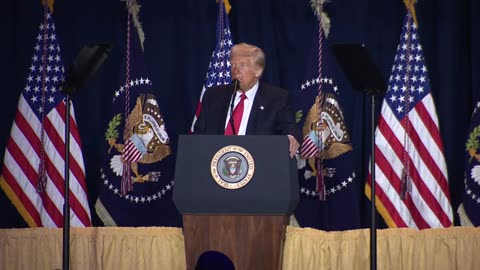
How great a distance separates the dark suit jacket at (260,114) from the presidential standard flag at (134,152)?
1.01 metres

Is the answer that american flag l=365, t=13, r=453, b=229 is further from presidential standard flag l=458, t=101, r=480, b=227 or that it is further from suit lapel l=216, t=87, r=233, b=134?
suit lapel l=216, t=87, r=233, b=134

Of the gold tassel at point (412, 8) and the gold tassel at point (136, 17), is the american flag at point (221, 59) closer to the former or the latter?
the gold tassel at point (136, 17)

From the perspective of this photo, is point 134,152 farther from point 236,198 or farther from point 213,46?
point 236,198

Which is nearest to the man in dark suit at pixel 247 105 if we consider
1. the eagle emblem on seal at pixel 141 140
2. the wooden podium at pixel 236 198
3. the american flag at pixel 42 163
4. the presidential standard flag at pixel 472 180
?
the wooden podium at pixel 236 198

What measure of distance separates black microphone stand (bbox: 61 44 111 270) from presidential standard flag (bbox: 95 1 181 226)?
143 centimetres

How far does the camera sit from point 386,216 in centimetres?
579

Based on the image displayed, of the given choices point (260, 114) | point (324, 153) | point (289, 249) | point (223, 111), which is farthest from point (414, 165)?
point (223, 111)

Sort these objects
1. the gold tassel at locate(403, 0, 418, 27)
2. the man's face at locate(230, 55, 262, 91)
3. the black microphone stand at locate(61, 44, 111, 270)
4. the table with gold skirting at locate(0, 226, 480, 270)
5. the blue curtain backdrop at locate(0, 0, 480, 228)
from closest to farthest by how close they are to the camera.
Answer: the black microphone stand at locate(61, 44, 111, 270), the man's face at locate(230, 55, 262, 91), the table with gold skirting at locate(0, 226, 480, 270), the gold tassel at locate(403, 0, 418, 27), the blue curtain backdrop at locate(0, 0, 480, 228)

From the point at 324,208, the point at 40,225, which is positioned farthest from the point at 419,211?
the point at 40,225

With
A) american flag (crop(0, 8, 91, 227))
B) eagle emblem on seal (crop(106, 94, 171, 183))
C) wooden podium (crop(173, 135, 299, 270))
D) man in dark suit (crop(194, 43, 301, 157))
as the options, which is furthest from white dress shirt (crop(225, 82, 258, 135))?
american flag (crop(0, 8, 91, 227))

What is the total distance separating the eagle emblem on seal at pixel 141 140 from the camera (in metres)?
5.84

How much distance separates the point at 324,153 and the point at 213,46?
1.12m

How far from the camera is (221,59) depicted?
5828mm

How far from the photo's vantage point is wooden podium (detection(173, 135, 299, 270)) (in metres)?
4.31
